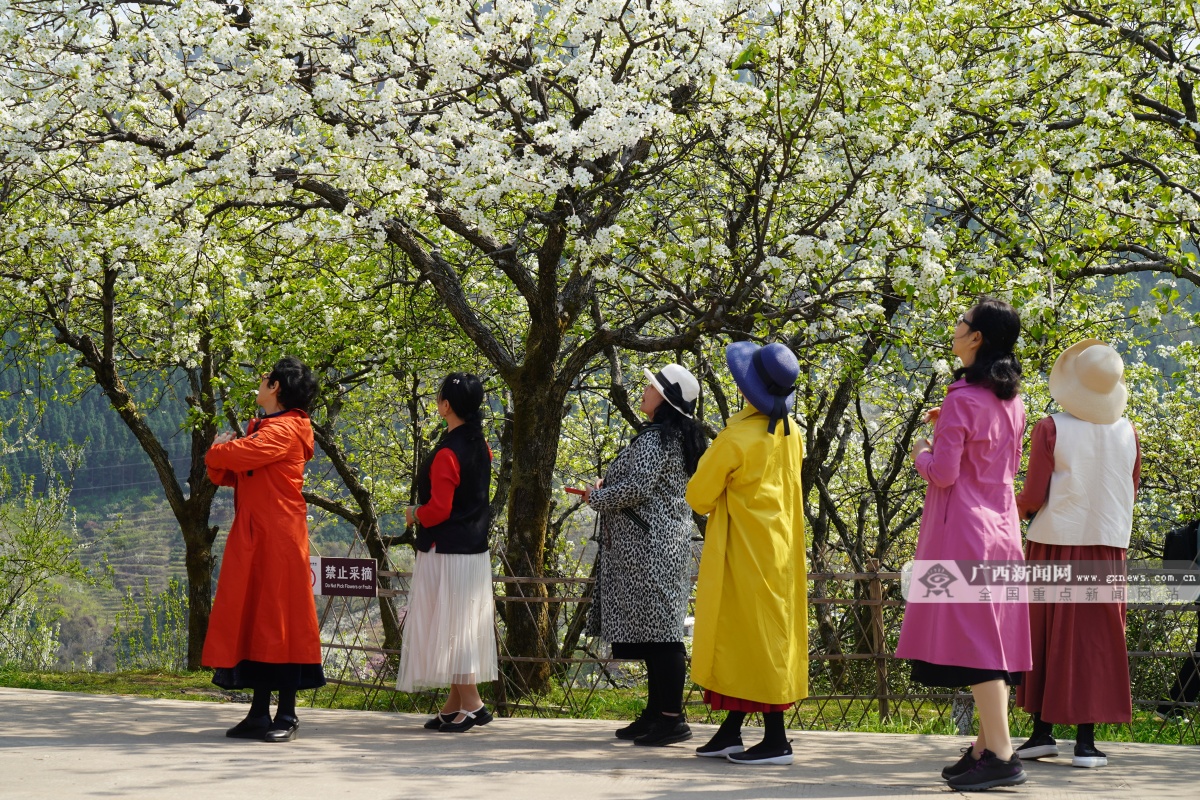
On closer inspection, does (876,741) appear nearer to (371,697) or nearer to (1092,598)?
(1092,598)

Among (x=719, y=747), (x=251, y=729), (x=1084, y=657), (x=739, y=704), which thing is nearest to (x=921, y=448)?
(x=1084, y=657)

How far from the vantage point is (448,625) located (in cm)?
571

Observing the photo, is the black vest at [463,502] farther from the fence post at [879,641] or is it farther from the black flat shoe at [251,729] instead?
the fence post at [879,641]

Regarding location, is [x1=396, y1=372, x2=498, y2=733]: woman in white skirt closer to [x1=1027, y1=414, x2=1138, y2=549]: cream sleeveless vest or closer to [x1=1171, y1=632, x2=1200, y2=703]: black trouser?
[x1=1027, y1=414, x2=1138, y2=549]: cream sleeveless vest

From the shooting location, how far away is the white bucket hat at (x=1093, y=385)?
16.6ft

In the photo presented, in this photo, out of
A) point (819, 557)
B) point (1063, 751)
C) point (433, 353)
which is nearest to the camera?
point (1063, 751)

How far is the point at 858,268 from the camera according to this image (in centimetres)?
748

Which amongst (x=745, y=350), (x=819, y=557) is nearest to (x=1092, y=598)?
(x=745, y=350)

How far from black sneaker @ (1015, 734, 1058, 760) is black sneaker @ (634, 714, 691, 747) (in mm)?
1489

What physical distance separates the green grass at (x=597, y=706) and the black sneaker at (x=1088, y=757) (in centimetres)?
107

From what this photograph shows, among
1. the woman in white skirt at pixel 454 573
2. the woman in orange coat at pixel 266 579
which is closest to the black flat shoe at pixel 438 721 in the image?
the woman in white skirt at pixel 454 573

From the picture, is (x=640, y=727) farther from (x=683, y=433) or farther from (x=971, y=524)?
(x=971, y=524)

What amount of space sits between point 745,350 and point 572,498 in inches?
486

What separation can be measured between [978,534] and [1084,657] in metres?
0.91
